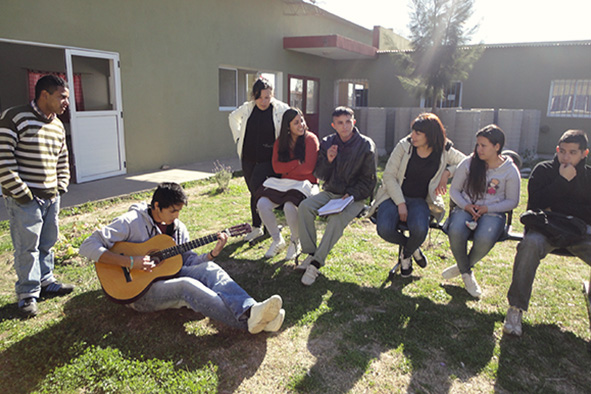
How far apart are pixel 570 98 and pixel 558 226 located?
12448 mm

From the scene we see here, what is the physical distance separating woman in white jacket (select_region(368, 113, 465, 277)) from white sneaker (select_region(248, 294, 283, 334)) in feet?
4.50

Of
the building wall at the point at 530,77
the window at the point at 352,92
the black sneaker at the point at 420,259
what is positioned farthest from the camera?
the window at the point at 352,92

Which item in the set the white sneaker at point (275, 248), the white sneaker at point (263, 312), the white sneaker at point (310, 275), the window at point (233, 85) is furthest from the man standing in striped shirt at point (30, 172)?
the window at point (233, 85)

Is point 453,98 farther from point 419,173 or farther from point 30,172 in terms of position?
point 30,172

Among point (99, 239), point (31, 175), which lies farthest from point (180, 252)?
point (31, 175)

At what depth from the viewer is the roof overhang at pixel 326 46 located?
468 inches

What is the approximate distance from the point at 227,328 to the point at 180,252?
24.2 inches

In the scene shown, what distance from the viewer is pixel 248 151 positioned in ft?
15.3

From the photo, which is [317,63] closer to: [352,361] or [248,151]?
[248,151]

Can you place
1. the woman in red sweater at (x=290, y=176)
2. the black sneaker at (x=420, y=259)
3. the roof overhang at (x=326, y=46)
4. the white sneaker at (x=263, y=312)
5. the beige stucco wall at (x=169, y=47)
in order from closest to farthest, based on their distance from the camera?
the white sneaker at (x=263, y=312) < the black sneaker at (x=420, y=259) < the woman in red sweater at (x=290, y=176) < the beige stucco wall at (x=169, y=47) < the roof overhang at (x=326, y=46)

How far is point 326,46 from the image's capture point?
11.9m

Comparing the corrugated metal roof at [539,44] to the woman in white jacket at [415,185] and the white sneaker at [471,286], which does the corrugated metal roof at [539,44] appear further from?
the white sneaker at [471,286]

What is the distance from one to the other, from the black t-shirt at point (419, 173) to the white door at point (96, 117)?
5692mm

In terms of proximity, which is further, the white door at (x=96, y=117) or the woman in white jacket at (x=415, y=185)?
the white door at (x=96, y=117)
